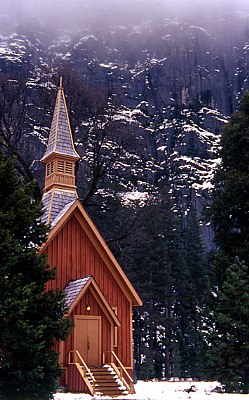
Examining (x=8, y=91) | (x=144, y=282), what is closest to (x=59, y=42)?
(x=144, y=282)

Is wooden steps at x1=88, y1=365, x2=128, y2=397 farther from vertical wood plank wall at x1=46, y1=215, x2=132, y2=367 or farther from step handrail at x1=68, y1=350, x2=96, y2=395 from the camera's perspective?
vertical wood plank wall at x1=46, y1=215, x2=132, y2=367

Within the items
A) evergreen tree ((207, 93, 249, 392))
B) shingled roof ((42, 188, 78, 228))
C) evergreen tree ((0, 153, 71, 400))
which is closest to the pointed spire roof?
shingled roof ((42, 188, 78, 228))

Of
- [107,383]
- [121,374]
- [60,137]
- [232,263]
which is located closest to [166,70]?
[60,137]

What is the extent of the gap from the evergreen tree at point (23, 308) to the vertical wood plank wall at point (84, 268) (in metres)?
5.58

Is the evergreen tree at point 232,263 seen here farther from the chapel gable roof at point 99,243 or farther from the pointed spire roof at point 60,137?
the pointed spire roof at point 60,137

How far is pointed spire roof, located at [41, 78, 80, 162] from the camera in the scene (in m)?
23.3

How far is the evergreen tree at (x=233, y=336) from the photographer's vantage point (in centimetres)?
1955

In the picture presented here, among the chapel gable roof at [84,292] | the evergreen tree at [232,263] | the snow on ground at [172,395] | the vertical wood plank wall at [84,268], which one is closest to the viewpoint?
the snow on ground at [172,395]

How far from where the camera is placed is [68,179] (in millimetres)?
22969

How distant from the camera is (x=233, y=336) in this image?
19.9m

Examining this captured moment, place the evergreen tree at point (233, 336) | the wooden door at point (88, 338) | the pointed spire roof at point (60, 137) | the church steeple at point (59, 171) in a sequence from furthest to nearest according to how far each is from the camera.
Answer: the pointed spire roof at point (60, 137)
the church steeple at point (59, 171)
the evergreen tree at point (233, 336)
the wooden door at point (88, 338)

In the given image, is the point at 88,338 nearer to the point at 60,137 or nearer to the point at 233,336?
the point at 233,336

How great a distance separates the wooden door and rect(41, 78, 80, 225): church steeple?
418 cm

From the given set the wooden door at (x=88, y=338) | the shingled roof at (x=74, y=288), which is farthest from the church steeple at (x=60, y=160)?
the wooden door at (x=88, y=338)
